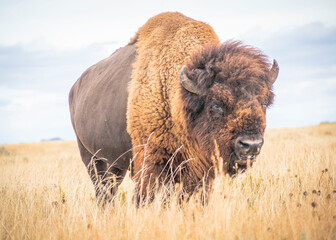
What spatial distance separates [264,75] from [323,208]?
1621 mm

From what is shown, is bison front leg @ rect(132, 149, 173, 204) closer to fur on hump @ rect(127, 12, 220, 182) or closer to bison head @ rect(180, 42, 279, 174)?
fur on hump @ rect(127, 12, 220, 182)

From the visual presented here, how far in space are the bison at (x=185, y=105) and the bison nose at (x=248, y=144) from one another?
0.01m

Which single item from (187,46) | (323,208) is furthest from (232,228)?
(187,46)

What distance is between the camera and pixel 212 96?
371 centimetres

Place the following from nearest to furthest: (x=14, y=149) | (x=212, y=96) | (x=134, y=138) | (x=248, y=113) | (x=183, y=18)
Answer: (x=248, y=113) → (x=212, y=96) → (x=134, y=138) → (x=183, y=18) → (x=14, y=149)

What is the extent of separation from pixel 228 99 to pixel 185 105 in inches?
20.8

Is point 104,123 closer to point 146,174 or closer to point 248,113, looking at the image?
point 146,174

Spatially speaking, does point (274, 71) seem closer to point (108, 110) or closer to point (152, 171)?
point (152, 171)

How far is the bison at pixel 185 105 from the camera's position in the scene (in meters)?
3.59

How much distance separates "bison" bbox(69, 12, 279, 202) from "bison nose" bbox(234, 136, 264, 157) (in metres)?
0.01

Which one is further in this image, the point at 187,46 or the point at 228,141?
the point at 187,46

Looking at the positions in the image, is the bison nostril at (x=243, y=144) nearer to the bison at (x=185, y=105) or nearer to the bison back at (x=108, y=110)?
the bison at (x=185, y=105)

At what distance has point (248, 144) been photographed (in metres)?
3.35

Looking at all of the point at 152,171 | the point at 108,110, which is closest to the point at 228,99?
the point at 152,171
